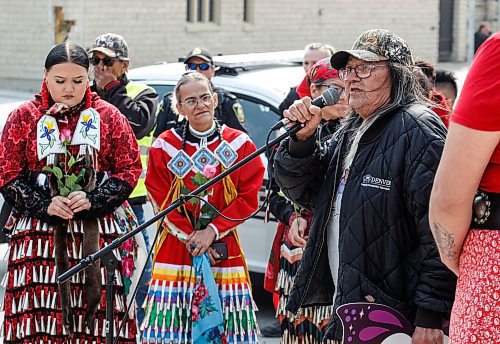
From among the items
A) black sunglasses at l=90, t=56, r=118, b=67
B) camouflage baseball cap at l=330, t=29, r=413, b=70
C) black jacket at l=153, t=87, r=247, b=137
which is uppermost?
camouflage baseball cap at l=330, t=29, r=413, b=70

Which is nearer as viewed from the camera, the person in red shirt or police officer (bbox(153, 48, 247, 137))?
the person in red shirt

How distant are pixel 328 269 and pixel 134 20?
20.8 m

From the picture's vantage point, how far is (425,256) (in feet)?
12.8

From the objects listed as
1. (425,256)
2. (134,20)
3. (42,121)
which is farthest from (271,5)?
(425,256)

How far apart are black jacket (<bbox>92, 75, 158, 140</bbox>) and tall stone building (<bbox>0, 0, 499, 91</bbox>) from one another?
644 inches

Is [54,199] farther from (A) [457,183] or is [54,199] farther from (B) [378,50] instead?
(A) [457,183]

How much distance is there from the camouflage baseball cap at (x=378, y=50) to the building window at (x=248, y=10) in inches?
942

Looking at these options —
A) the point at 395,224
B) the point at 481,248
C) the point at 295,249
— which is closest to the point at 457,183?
the point at 481,248

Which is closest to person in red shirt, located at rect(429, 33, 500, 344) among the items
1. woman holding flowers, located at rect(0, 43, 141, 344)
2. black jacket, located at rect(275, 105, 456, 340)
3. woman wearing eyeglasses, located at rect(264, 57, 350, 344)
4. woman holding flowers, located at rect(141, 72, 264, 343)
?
black jacket, located at rect(275, 105, 456, 340)

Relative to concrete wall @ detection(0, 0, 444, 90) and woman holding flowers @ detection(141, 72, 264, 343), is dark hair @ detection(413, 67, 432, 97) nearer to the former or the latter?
woman holding flowers @ detection(141, 72, 264, 343)

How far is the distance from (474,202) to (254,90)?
5.03 metres

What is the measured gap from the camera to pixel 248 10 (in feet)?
91.7

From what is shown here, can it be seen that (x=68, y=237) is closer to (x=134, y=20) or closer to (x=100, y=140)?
(x=100, y=140)

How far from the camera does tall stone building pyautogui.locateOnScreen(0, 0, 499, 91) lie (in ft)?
78.5
